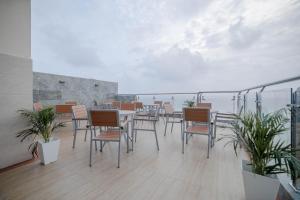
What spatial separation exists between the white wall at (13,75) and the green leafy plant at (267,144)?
2.86 m

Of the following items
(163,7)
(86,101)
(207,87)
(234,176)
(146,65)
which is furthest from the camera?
(146,65)

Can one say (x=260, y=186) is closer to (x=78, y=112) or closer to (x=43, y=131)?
(x=43, y=131)

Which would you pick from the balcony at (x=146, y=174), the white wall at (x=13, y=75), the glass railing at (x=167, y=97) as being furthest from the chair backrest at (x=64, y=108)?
the glass railing at (x=167, y=97)

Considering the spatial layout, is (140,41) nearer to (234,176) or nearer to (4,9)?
(4,9)

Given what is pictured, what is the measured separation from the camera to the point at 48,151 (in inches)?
84.1

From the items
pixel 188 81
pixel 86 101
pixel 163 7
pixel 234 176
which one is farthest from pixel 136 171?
pixel 86 101

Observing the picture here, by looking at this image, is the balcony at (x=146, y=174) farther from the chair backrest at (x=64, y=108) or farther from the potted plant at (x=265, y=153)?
the chair backrest at (x=64, y=108)

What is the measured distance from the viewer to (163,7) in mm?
4086

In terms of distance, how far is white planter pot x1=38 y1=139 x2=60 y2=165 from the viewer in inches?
82.5

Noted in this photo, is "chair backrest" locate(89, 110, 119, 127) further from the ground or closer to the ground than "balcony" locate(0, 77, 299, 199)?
further from the ground

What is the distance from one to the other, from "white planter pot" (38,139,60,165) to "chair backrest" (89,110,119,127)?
735 millimetres

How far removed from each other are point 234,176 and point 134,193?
Result: 127 centimetres

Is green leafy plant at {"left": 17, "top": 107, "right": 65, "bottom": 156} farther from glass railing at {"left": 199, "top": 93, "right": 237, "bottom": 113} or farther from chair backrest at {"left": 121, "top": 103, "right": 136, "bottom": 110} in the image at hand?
glass railing at {"left": 199, "top": 93, "right": 237, "bottom": 113}

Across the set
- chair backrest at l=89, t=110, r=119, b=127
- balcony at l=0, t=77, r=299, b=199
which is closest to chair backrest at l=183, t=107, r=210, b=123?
balcony at l=0, t=77, r=299, b=199
